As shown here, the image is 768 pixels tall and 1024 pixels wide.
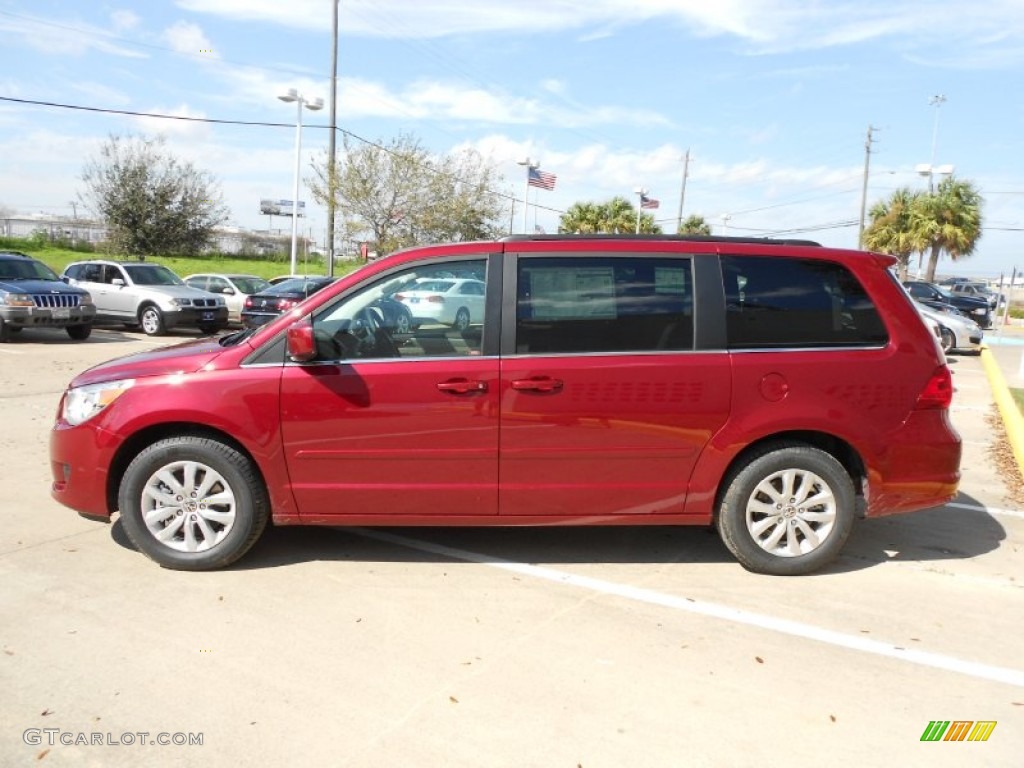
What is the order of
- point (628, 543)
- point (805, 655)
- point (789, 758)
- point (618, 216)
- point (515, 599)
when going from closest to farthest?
point (789, 758) < point (805, 655) < point (515, 599) < point (628, 543) < point (618, 216)

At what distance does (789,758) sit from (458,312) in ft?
8.54

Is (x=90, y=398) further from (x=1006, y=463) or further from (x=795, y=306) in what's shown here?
(x=1006, y=463)

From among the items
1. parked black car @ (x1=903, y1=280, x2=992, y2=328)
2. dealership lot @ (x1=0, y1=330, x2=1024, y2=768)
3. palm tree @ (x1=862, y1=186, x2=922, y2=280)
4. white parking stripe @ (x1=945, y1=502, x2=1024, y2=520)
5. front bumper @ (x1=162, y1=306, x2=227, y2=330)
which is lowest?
dealership lot @ (x1=0, y1=330, x2=1024, y2=768)

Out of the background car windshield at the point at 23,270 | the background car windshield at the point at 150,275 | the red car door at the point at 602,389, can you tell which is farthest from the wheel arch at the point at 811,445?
the background car windshield at the point at 150,275

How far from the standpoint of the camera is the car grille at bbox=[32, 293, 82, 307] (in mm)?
15434

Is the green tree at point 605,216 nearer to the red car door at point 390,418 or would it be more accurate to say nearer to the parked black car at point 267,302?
the parked black car at point 267,302

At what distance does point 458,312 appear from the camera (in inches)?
175

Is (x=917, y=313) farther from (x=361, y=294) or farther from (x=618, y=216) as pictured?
(x=618, y=216)

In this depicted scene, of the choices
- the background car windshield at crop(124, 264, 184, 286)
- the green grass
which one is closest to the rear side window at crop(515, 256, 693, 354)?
the background car windshield at crop(124, 264, 184, 286)

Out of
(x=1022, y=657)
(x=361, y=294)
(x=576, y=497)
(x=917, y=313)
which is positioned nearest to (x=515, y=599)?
(x=576, y=497)

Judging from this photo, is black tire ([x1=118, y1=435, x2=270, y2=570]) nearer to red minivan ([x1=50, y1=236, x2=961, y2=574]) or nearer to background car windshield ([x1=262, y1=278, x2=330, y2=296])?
red minivan ([x1=50, y1=236, x2=961, y2=574])

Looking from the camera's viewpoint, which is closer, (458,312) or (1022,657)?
(1022,657)

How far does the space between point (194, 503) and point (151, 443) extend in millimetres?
425

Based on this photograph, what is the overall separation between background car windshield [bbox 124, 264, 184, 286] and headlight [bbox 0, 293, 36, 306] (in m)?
3.81
